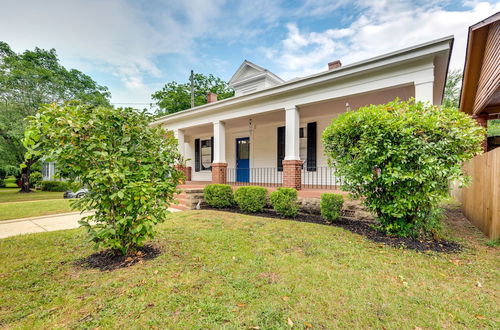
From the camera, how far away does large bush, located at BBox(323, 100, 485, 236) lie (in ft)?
10.8

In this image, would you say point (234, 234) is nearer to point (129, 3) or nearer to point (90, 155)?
point (90, 155)

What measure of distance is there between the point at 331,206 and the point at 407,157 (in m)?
1.87

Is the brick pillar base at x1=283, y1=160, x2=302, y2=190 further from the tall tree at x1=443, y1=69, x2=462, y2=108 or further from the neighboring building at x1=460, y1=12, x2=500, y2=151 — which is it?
the tall tree at x1=443, y1=69, x2=462, y2=108

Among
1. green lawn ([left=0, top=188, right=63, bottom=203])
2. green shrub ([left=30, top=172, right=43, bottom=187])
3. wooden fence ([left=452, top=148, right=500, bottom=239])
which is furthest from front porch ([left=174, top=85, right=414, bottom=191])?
green shrub ([left=30, top=172, right=43, bottom=187])

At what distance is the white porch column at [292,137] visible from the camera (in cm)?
668

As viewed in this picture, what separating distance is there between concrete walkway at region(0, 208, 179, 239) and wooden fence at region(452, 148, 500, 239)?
7992mm

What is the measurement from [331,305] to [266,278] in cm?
74

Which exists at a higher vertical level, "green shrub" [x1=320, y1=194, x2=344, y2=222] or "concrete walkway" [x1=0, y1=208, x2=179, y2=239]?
"green shrub" [x1=320, y1=194, x2=344, y2=222]

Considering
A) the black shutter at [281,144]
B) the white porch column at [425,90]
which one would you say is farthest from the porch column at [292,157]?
the white porch column at [425,90]

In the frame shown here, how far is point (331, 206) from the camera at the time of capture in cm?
485

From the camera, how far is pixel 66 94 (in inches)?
652

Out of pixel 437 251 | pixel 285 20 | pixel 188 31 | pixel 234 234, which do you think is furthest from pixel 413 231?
pixel 188 31

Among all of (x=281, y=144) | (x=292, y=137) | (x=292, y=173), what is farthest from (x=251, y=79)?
(x=292, y=173)

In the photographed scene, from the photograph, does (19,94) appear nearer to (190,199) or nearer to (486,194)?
(190,199)
